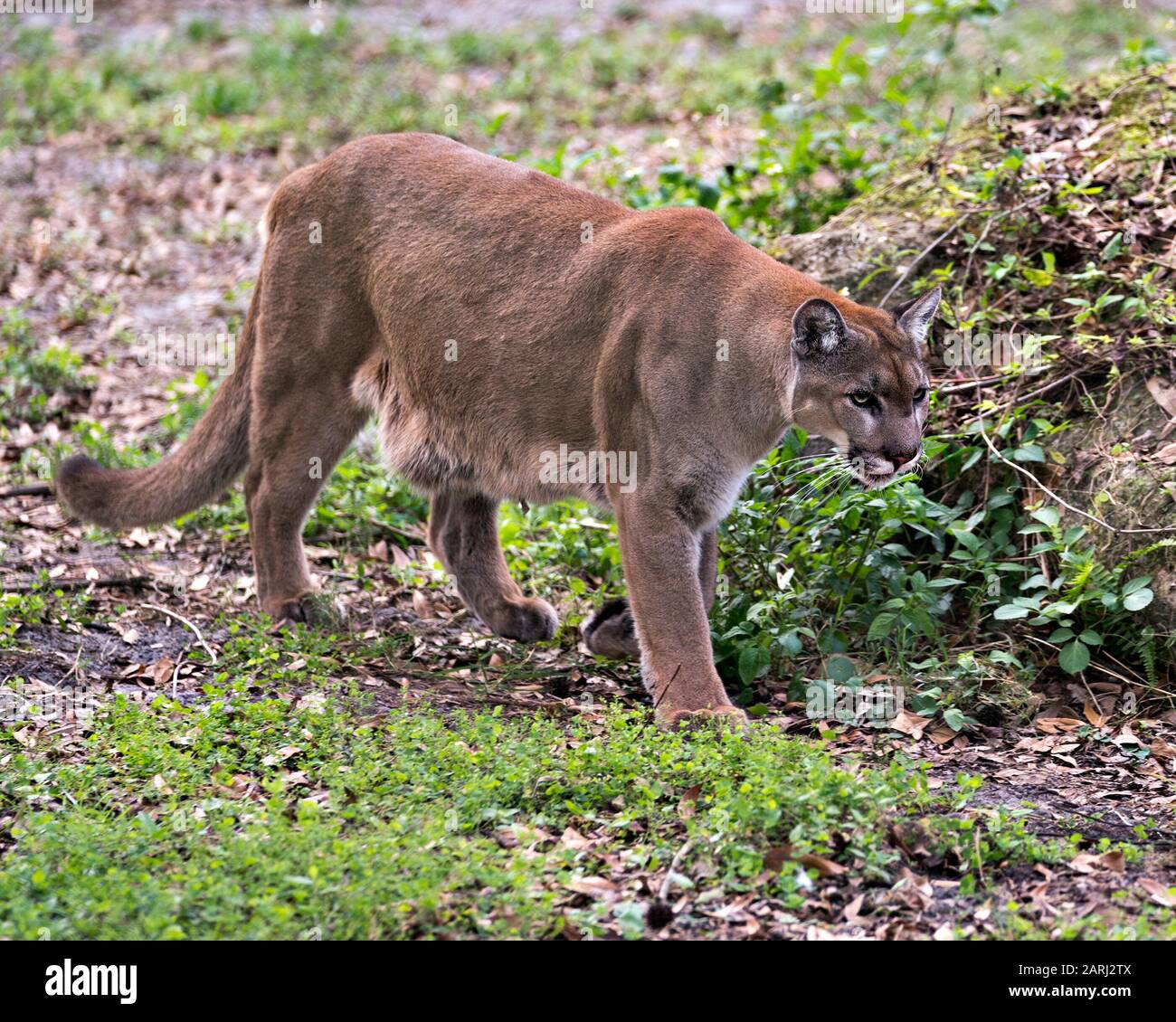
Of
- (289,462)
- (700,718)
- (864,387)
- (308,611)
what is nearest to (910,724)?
(700,718)

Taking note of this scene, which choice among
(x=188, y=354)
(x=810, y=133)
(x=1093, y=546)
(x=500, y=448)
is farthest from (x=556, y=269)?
(x=188, y=354)

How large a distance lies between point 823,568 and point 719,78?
7.31m

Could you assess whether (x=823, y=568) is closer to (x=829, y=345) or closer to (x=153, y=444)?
(x=829, y=345)

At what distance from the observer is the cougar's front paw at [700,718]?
4.59m

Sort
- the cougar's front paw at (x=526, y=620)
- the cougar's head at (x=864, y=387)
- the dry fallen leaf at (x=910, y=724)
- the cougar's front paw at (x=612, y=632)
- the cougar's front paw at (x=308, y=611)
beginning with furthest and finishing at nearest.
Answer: the cougar's front paw at (x=526, y=620) → the cougar's front paw at (x=308, y=611) → the cougar's front paw at (x=612, y=632) → the dry fallen leaf at (x=910, y=724) → the cougar's head at (x=864, y=387)

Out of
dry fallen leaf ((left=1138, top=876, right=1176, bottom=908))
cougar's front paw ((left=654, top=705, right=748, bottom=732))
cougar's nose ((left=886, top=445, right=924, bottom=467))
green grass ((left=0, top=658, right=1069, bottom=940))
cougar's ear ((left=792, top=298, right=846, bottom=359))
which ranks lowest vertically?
dry fallen leaf ((left=1138, top=876, right=1176, bottom=908))

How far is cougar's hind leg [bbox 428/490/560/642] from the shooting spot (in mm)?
5914

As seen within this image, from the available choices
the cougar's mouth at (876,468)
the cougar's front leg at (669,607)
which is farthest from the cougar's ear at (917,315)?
the cougar's front leg at (669,607)

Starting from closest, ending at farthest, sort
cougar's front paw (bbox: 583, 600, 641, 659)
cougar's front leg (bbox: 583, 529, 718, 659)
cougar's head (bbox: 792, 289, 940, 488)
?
cougar's head (bbox: 792, 289, 940, 488)
cougar's front leg (bbox: 583, 529, 718, 659)
cougar's front paw (bbox: 583, 600, 641, 659)

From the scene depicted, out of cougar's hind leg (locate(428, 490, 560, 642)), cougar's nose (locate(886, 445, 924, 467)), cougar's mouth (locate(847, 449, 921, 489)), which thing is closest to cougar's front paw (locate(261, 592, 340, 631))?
cougar's hind leg (locate(428, 490, 560, 642))

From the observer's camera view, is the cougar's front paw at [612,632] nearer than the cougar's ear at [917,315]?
No

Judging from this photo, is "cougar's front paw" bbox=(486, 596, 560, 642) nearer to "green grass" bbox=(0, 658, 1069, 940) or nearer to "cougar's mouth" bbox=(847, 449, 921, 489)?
"green grass" bbox=(0, 658, 1069, 940)

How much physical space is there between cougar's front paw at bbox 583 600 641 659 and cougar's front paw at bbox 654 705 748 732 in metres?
0.67

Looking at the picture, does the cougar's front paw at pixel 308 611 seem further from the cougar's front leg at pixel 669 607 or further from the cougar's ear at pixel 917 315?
the cougar's ear at pixel 917 315
